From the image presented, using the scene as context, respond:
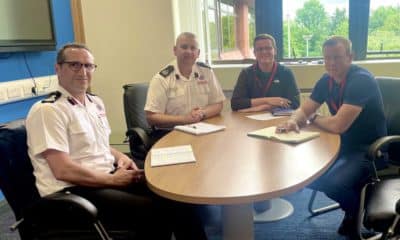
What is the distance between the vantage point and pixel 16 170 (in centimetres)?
150

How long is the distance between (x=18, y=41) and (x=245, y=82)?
1804mm

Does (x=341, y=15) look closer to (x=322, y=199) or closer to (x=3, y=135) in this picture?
(x=322, y=199)

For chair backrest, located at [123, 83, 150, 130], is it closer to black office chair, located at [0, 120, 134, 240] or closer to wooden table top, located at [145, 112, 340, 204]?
wooden table top, located at [145, 112, 340, 204]

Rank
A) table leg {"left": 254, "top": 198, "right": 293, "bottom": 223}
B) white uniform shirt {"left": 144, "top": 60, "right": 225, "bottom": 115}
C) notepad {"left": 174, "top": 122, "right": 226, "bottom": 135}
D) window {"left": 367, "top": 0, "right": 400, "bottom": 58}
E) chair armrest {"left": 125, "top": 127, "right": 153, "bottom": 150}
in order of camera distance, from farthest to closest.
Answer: window {"left": 367, "top": 0, "right": 400, "bottom": 58}, white uniform shirt {"left": 144, "top": 60, "right": 225, "bottom": 115}, table leg {"left": 254, "top": 198, "right": 293, "bottom": 223}, chair armrest {"left": 125, "top": 127, "right": 153, "bottom": 150}, notepad {"left": 174, "top": 122, "right": 226, "bottom": 135}

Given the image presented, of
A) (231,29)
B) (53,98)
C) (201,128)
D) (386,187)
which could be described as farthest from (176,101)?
(231,29)

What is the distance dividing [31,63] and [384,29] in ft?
10.8

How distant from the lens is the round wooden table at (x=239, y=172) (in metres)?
1.26

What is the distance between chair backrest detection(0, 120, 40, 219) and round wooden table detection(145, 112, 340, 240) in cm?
50

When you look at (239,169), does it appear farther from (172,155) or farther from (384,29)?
(384,29)

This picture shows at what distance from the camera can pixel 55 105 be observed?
1627mm

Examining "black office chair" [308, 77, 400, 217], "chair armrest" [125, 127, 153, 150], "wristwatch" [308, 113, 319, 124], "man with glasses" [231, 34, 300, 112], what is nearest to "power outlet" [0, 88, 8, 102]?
"chair armrest" [125, 127, 153, 150]

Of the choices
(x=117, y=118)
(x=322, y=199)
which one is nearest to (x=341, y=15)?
(x=322, y=199)

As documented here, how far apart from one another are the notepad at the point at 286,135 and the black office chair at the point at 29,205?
0.84 metres

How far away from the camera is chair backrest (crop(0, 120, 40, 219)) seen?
4.77 ft
